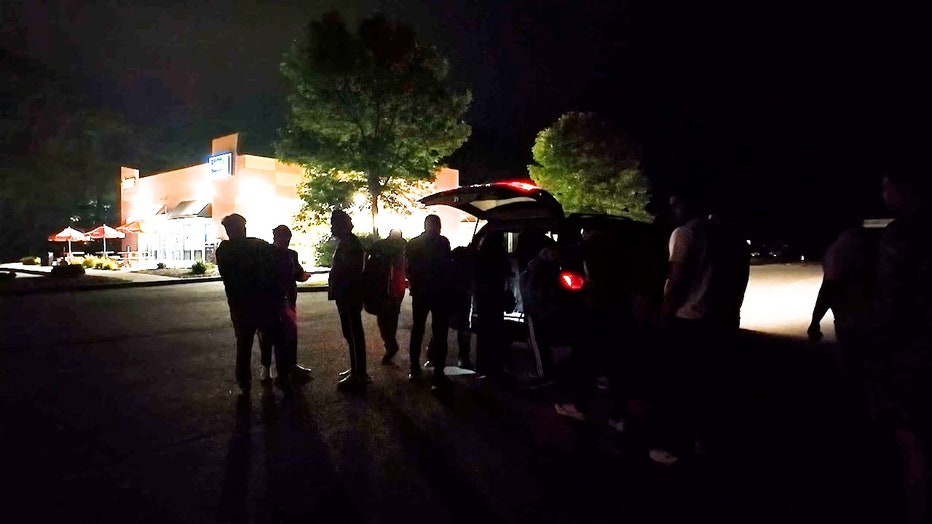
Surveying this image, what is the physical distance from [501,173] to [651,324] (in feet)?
156

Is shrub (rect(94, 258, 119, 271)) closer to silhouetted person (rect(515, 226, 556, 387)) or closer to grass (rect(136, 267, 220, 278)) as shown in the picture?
grass (rect(136, 267, 220, 278))

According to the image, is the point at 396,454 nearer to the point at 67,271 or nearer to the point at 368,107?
the point at 368,107

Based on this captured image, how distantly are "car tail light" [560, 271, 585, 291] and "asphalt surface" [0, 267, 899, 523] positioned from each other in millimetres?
1085

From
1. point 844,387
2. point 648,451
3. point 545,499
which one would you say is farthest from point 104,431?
point 844,387

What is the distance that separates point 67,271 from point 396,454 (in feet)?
79.3

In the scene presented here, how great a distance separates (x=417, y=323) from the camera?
623 cm

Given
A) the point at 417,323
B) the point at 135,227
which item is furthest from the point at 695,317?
the point at 135,227

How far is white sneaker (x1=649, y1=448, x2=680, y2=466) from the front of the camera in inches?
163

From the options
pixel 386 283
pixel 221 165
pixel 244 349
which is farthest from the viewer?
pixel 221 165

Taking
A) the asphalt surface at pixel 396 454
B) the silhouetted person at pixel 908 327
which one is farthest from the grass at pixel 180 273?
the silhouetted person at pixel 908 327

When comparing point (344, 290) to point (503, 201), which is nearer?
point (344, 290)

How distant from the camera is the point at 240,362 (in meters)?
5.98

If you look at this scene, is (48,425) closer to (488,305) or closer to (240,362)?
(240,362)

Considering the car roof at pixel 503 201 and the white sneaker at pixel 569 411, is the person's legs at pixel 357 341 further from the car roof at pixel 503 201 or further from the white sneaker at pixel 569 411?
the white sneaker at pixel 569 411
